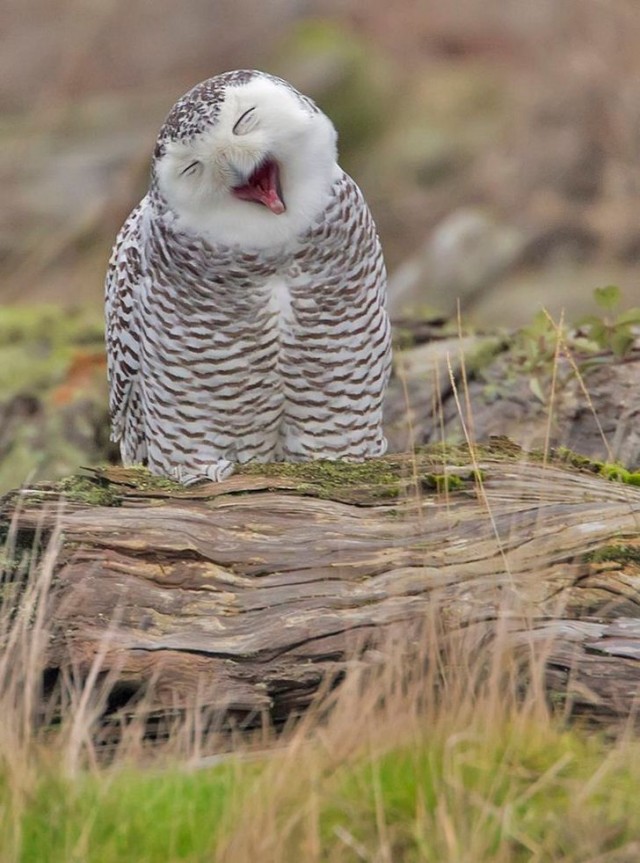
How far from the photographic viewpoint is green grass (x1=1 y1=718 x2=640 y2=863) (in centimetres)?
323

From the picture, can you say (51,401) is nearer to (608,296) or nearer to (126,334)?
(126,334)

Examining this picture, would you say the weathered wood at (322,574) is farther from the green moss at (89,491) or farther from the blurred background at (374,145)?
the blurred background at (374,145)

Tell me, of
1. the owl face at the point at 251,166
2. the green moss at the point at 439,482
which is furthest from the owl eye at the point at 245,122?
the green moss at the point at 439,482

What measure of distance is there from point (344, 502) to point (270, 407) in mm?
821

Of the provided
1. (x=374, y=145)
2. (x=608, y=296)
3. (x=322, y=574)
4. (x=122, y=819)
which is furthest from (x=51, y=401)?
(x=374, y=145)

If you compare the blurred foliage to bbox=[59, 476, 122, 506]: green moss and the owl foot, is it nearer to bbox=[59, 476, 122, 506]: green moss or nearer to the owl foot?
the owl foot

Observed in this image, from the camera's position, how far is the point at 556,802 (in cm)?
337

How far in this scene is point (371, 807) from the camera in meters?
3.35

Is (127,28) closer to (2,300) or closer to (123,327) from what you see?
(2,300)

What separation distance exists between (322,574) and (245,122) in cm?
139

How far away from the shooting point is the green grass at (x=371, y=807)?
3.23m

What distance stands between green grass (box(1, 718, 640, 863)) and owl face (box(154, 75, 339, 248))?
193cm

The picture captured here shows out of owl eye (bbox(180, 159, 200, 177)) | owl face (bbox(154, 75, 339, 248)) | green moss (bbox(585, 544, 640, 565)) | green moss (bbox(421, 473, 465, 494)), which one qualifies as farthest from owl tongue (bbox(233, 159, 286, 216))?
green moss (bbox(585, 544, 640, 565))

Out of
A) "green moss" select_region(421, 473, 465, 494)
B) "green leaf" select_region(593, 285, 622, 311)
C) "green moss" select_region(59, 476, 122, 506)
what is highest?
"green leaf" select_region(593, 285, 622, 311)
